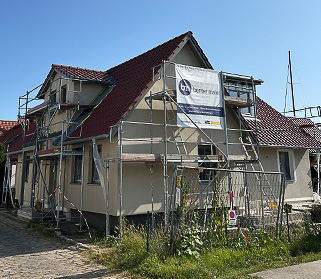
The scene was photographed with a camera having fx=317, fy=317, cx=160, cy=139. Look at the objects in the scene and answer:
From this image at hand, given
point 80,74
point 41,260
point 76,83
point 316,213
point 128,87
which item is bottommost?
point 41,260

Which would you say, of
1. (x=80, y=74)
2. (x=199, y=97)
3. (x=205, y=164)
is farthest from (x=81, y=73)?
(x=205, y=164)

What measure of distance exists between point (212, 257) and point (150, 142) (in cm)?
523

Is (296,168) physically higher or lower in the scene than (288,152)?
lower

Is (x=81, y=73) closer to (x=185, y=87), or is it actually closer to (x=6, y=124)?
(x=185, y=87)

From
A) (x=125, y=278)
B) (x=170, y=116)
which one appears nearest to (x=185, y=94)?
(x=170, y=116)

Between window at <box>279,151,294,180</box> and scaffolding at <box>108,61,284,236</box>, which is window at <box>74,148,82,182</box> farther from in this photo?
window at <box>279,151,294,180</box>

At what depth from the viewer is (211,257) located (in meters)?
7.25

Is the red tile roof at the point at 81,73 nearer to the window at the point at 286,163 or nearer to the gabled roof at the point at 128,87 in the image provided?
the gabled roof at the point at 128,87

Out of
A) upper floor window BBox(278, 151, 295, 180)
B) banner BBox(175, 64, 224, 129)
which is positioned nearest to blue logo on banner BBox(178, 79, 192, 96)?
banner BBox(175, 64, 224, 129)

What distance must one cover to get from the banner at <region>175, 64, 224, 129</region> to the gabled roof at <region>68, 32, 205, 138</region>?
114cm

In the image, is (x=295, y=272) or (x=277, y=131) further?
(x=277, y=131)

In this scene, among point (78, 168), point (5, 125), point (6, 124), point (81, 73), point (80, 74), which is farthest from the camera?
point (6, 124)

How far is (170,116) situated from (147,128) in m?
1.33

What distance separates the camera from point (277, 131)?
16484mm
